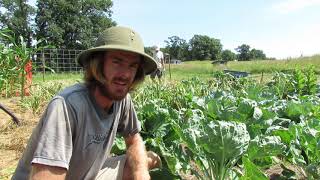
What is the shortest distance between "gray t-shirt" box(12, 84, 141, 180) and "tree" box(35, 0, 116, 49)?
155 feet

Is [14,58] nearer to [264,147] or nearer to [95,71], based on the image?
[95,71]

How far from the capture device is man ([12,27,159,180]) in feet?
6.43

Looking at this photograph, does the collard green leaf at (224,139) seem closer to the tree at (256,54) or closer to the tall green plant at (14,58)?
the tall green plant at (14,58)

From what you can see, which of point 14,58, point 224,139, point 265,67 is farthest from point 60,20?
point 224,139

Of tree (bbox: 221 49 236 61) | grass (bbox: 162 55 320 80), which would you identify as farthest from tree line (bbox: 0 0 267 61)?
tree (bbox: 221 49 236 61)

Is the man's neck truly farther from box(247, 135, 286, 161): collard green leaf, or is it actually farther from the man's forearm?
box(247, 135, 286, 161): collard green leaf

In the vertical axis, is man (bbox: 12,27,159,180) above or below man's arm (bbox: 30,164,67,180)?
→ above

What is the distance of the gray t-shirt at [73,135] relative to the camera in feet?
6.42

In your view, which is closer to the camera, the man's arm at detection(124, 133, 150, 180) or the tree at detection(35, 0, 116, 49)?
the man's arm at detection(124, 133, 150, 180)

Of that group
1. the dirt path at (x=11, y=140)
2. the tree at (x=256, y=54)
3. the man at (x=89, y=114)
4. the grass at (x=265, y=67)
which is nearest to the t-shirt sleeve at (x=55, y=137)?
the man at (x=89, y=114)

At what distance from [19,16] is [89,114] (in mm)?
51760

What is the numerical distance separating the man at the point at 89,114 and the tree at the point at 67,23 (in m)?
47.3

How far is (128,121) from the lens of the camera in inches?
113

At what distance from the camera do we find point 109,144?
2.57 m
